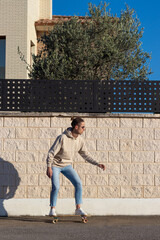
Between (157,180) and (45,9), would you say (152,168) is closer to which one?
(157,180)

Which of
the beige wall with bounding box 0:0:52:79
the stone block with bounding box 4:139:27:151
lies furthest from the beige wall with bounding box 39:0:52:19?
the stone block with bounding box 4:139:27:151

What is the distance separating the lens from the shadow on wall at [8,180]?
28.5ft

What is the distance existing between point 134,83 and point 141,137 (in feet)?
3.80

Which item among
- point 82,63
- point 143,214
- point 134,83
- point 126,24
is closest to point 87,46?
point 82,63

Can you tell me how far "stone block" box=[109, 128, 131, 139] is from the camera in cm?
881

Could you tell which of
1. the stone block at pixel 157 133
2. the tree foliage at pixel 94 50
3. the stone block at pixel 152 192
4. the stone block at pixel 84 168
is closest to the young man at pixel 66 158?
the stone block at pixel 84 168

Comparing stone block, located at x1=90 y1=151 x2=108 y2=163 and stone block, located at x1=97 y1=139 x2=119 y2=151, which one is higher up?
stone block, located at x1=97 y1=139 x2=119 y2=151

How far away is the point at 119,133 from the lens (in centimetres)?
882

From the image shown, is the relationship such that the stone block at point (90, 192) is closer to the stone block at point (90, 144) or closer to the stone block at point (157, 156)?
the stone block at point (90, 144)

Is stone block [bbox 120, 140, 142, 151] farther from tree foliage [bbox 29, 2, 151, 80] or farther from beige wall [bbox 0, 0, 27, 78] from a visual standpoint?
beige wall [bbox 0, 0, 27, 78]

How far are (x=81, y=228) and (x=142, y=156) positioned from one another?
239 centimetres

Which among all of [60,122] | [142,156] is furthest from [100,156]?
[60,122]

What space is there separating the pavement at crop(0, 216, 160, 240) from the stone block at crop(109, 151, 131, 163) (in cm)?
114

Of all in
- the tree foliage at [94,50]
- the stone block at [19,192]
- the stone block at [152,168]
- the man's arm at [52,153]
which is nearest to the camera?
the man's arm at [52,153]
